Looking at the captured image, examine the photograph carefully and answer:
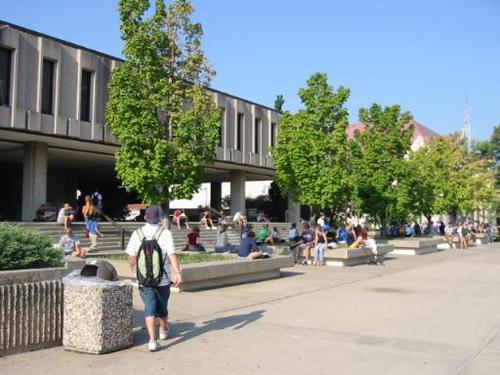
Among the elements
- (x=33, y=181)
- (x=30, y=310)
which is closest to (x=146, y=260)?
(x=30, y=310)

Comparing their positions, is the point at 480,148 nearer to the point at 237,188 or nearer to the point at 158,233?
the point at 237,188

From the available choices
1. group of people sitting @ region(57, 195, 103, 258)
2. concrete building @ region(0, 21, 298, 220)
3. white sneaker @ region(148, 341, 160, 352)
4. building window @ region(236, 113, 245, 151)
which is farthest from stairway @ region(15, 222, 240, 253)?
white sneaker @ region(148, 341, 160, 352)

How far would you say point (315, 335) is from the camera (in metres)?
7.36

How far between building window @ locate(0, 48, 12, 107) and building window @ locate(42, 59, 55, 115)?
5.39 feet

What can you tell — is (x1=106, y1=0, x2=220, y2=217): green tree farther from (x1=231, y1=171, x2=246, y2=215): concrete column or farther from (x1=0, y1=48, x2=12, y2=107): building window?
(x1=231, y1=171, x2=246, y2=215): concrete column

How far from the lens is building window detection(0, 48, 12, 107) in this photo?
21.7m

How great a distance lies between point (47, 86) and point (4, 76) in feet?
6.43

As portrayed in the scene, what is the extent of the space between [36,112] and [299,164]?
11000mm

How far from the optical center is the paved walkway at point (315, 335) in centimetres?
575

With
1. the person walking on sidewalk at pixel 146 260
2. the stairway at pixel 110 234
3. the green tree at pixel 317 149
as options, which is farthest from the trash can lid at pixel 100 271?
the green tree at pixel 317 149

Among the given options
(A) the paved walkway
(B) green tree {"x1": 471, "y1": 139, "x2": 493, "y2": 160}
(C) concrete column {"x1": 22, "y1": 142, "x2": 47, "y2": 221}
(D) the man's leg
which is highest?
(B) green tree {"x1": 471, "y1": 139, "x2": 493, "y2": 160}

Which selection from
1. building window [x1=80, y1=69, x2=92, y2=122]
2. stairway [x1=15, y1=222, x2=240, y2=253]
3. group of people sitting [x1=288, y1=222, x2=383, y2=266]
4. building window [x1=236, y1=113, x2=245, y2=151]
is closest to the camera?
group of people sitting [x1=288, y1=222, x2=383, y2=266]

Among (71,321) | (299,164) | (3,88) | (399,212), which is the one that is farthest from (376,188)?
(71,321)

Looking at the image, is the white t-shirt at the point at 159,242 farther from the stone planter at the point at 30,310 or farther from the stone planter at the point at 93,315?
the stone planter at the point at 30,310
